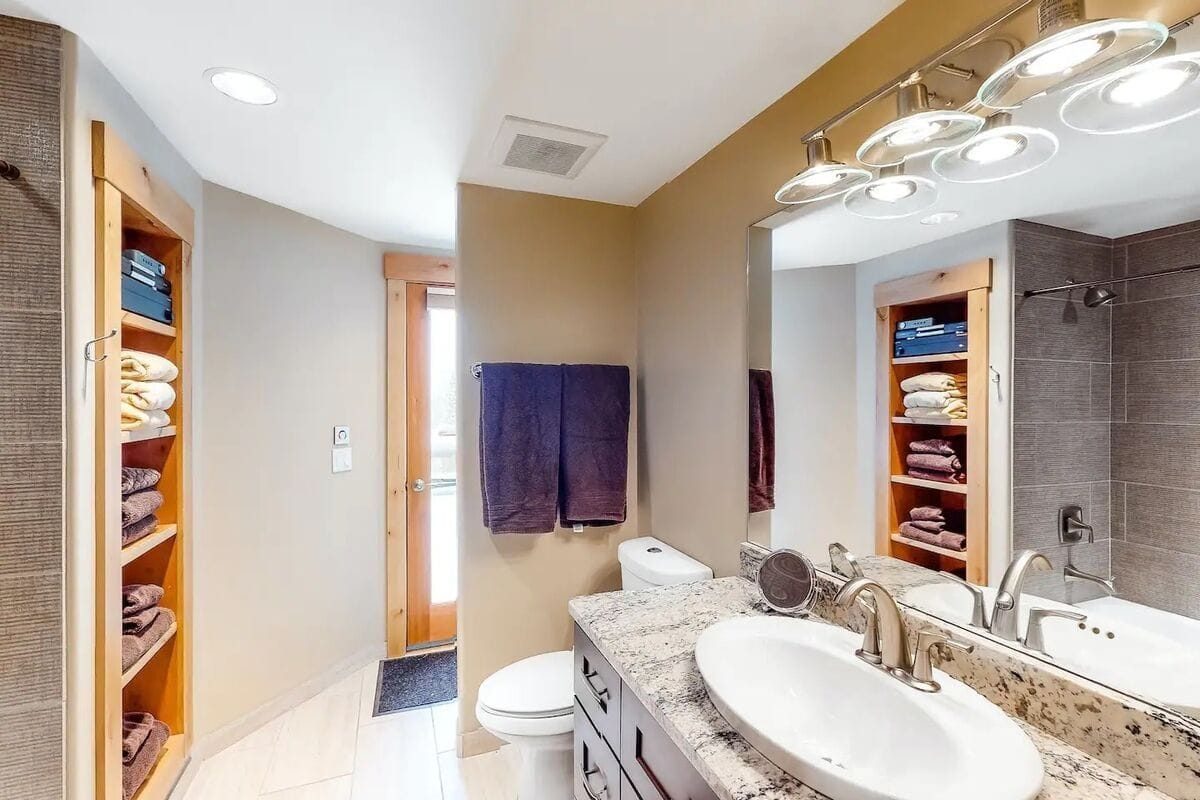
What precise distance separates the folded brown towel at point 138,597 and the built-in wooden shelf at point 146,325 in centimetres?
78

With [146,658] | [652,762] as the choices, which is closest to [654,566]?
[652,762]

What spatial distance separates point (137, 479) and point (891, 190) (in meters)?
2.17

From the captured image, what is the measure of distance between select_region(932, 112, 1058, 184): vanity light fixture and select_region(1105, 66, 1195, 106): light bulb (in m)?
0.09

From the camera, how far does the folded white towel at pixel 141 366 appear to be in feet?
4.79

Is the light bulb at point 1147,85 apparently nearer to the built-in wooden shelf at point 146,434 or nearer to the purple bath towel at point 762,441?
the purple bath towel at point 762,441

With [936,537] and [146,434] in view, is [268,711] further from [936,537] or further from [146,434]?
[936,537]

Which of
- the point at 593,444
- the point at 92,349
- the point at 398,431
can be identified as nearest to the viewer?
the point at 92,349

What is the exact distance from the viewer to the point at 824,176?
1.17 metres

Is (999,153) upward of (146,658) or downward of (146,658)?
upward

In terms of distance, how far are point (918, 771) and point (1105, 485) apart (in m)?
0.57

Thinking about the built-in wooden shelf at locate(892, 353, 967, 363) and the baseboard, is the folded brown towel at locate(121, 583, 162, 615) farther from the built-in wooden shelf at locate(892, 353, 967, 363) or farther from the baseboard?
the built-in wooden shelf at locate(892, 353, 967, 363)

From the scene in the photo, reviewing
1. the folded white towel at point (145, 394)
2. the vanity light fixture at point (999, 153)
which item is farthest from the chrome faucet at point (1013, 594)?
the folded white towel at point (145, 394)

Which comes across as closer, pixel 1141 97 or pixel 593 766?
pixel 1141 97

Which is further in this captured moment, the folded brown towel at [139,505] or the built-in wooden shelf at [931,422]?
the folded brown towel at [139,505]
